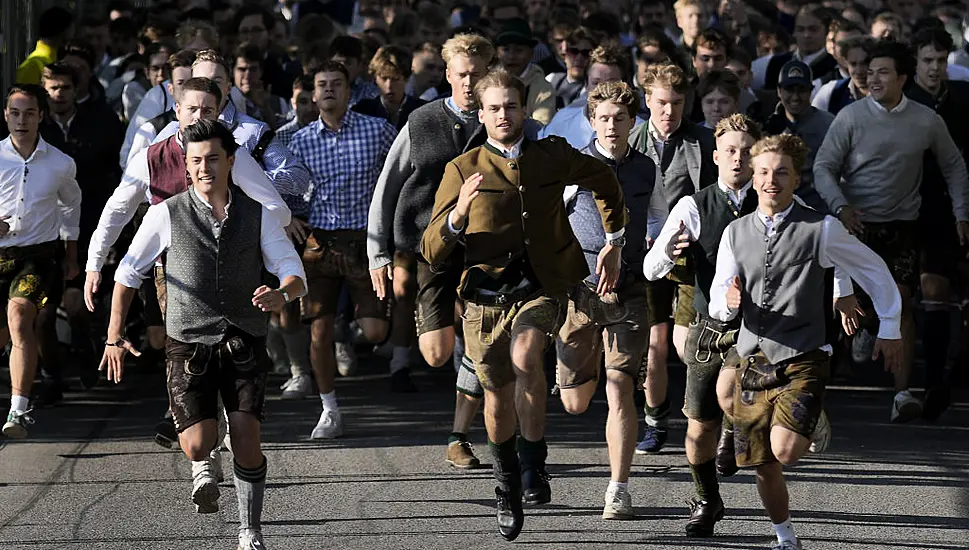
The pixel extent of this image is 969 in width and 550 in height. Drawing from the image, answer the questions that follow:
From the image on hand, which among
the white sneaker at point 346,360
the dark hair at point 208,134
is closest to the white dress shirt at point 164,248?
the dark hair at point 208,134

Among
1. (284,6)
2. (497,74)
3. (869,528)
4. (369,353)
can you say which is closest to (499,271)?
(497,74)

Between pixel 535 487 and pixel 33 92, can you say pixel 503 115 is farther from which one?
pixel 33 92

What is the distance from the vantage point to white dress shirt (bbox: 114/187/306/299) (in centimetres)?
775

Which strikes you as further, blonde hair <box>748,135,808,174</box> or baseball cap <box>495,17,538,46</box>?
baseball cap <box>495,17,538,46</box>

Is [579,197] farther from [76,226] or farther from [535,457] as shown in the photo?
[76,226]

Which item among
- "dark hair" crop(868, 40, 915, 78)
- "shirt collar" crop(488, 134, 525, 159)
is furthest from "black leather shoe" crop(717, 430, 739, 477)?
"dark hair" crop(868, 40, 915, 78)

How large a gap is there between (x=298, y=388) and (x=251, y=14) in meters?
5.19

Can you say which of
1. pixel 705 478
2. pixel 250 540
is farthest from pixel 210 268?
pixel 705 478

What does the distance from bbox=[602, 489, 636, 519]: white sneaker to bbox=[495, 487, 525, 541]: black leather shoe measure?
23.2 inches

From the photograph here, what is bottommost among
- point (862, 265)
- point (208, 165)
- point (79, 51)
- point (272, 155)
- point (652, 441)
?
point (652, 441)

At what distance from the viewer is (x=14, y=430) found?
10164 mm

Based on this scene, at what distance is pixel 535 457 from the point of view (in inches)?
345

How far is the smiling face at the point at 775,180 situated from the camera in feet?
25.1

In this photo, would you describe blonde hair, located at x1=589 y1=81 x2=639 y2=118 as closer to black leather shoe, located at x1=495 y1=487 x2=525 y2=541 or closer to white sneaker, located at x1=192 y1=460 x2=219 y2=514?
black leather shoe, located at x1=495 y1=487 x2=525 y2=541
